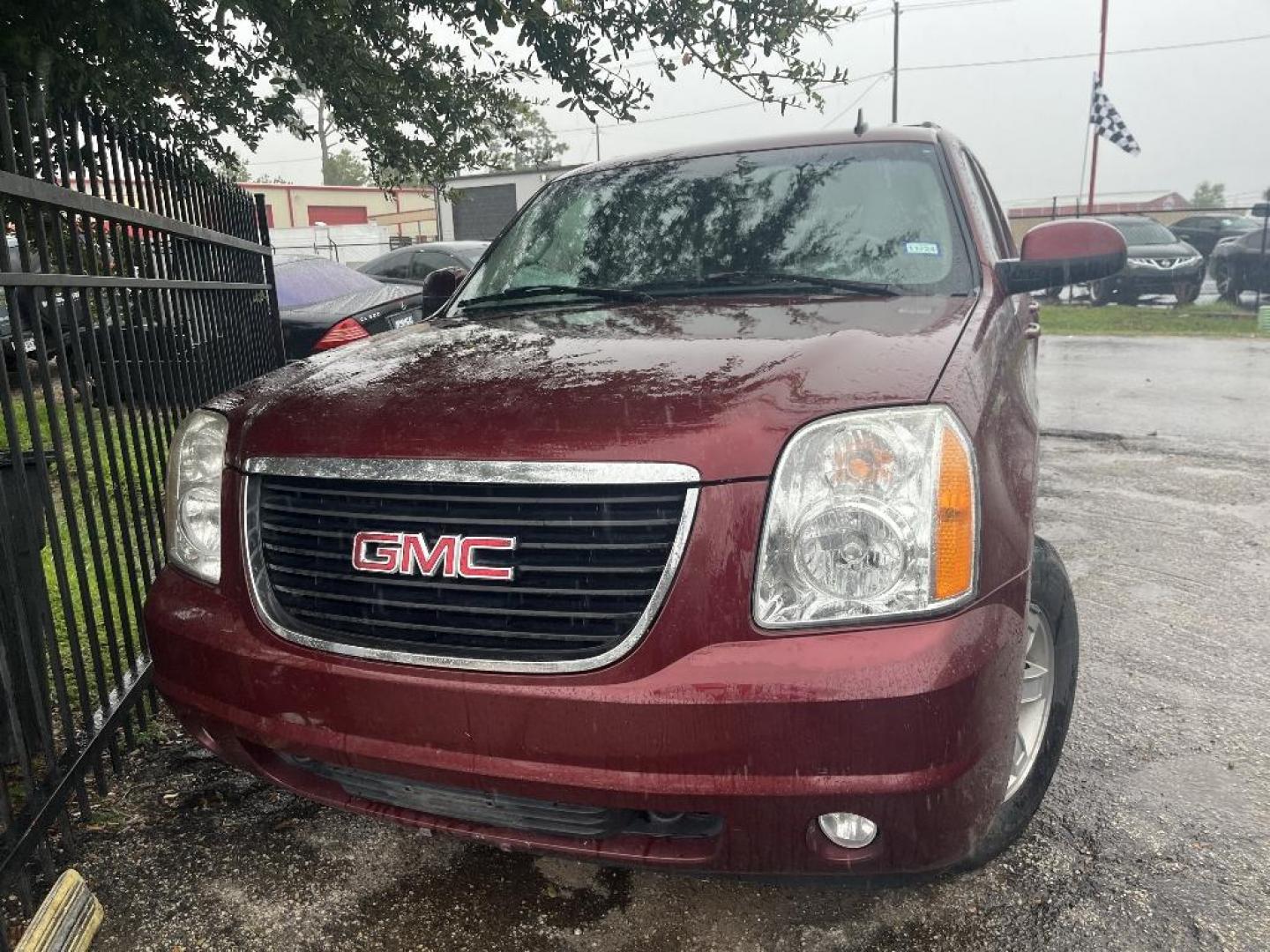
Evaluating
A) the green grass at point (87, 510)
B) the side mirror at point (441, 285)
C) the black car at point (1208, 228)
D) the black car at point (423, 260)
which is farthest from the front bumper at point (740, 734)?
the black car at point (1208, 228)

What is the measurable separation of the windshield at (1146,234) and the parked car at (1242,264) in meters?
0.86

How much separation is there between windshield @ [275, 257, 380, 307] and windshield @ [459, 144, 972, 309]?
463cm

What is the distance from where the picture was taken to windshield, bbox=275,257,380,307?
24.4ft

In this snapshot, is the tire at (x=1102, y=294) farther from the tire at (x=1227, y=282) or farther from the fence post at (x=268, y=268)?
the fence post at (x=268, y=268)

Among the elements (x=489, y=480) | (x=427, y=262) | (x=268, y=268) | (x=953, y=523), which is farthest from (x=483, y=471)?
(x=427, y=262)

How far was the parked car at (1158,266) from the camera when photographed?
54.8 feet

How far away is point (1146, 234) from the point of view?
1719 centimetres

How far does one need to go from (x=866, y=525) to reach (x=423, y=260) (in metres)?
9.79

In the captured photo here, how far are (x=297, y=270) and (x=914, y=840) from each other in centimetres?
727

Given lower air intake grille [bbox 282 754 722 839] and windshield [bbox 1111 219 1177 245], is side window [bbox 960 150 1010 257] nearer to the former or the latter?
lower air intake grille [bbox 282 754 722 839]

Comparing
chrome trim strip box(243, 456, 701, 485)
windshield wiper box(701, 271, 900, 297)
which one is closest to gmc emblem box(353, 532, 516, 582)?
chrome trim strip box(243, 456, 701, 485)

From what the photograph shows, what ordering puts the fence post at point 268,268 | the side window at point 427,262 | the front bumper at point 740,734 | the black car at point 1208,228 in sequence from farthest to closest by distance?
1. the black car at point 1208,228
2. the side window at point 427,262
3. the fence post at point 268,268
4. the front bumper at point 740,734

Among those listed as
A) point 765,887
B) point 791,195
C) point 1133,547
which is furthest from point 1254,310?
point 765,887

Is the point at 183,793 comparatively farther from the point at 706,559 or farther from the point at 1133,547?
the point at 1133,547
